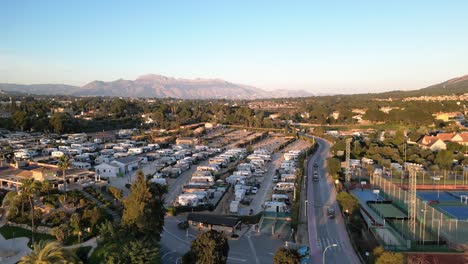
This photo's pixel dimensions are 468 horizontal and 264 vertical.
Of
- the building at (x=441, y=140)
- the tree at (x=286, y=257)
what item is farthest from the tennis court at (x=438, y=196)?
the building at (x=441, y=140)

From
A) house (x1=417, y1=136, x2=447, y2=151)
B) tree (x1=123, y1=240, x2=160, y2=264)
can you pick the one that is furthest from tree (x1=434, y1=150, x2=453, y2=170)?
tree (x1=123, y1=240, x2=160, y2=264)

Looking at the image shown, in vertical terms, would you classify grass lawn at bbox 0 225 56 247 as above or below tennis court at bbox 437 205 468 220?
below

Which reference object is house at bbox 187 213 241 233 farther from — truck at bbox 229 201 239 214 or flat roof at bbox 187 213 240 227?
truck at bbox 229 201 239 214

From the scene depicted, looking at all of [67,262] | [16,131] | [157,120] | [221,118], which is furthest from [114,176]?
[221,118]

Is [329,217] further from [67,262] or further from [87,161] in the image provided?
[87,161]

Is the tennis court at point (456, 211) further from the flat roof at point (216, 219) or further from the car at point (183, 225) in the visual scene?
the car at point (183, 225)
